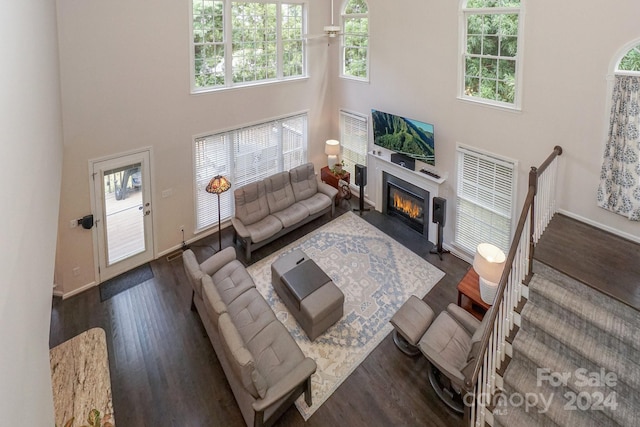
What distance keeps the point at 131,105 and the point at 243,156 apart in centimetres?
253

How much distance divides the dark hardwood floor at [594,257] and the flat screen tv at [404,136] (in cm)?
267

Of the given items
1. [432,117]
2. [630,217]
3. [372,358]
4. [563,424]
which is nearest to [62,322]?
[372,358]

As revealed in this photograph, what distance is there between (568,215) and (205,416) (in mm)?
5593

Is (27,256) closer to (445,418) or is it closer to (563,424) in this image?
(563,424)

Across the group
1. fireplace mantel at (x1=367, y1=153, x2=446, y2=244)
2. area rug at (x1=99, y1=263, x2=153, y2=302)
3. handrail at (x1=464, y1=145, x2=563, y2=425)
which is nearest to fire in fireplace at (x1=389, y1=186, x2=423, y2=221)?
fireplace mantel at (x1=367, y1=153, x2=446, y2=244)

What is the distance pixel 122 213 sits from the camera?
6887 mm

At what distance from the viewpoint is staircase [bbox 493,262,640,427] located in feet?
11.0

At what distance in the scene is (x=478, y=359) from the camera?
10.4 feet

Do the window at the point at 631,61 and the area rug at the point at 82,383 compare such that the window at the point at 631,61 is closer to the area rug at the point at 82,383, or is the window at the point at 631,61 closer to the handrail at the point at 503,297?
the handrail at the point at 503,297

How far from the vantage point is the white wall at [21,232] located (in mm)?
1402

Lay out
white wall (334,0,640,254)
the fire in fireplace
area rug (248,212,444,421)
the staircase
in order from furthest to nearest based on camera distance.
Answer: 1. the fire in fireplace
2. area rug (248,212,444,421)
3. white wall (334,0,640,254)
4. the staircase

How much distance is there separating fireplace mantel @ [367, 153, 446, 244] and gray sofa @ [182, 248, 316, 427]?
394cm

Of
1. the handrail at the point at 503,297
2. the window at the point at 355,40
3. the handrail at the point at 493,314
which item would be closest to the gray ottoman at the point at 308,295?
the handrail at the point at 503,297

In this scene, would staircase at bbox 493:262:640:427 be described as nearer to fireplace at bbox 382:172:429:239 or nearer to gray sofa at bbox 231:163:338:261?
fireplace at bbox 382:172:429:239
